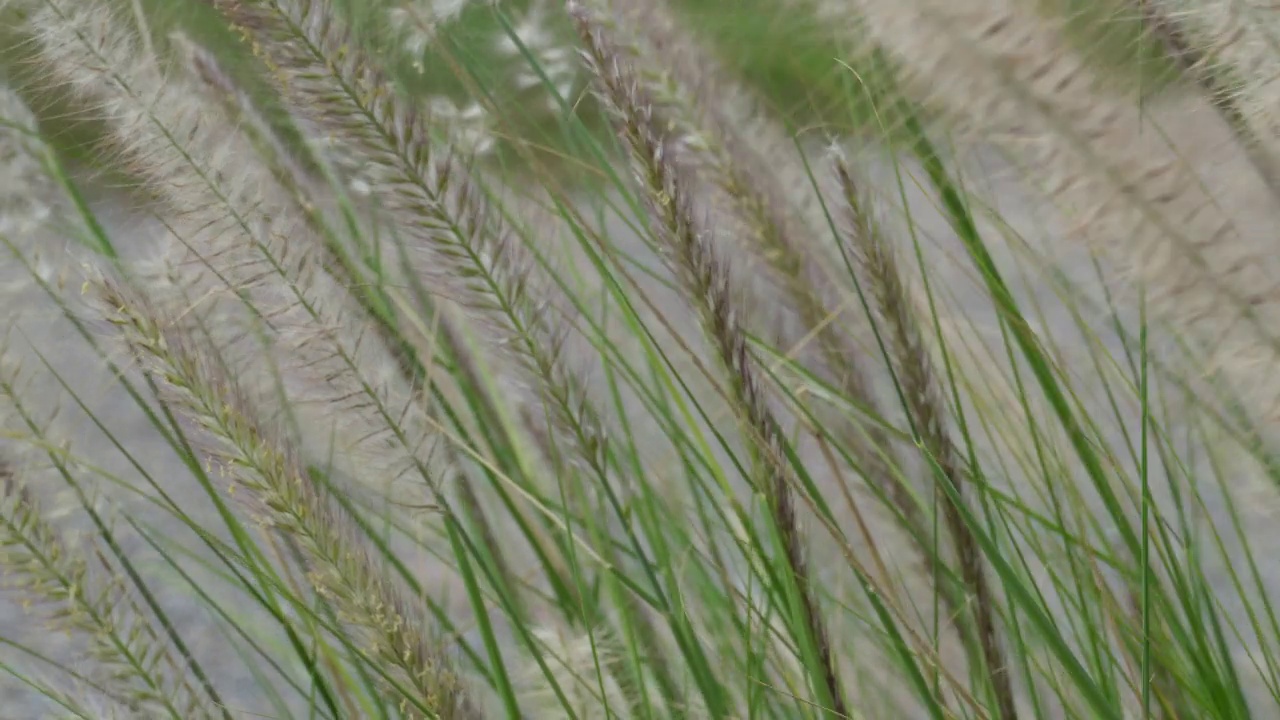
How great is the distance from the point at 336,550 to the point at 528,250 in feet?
0.71

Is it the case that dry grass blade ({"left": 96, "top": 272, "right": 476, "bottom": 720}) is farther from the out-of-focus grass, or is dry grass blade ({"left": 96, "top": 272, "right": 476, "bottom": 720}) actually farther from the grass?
the out-of-focus grass

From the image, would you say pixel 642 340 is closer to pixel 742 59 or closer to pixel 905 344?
pixel 905 344

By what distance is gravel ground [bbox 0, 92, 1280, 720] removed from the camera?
0.53 metres

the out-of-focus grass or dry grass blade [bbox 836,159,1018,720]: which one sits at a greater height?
the out-of-focus grass

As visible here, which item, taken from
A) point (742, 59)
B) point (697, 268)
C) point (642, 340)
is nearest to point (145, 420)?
point (742, 59)

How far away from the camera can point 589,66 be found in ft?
1.17

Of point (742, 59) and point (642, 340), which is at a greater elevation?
point (742, 59)

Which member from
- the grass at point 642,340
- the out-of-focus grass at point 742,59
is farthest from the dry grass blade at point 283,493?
the out-of-focus grass at point 742,59

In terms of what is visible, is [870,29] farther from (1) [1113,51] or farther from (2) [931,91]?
(1) [1113,51]

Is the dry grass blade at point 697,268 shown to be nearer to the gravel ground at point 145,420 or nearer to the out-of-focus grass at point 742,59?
the out-of-focus grass at point 742,59

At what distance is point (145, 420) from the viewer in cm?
122

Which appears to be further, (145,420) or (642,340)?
(145,420)

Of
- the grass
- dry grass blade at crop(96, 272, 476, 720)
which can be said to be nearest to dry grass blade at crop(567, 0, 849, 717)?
the grass

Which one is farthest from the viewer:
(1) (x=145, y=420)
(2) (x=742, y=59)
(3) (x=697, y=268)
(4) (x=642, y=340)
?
(1) (x=145, y=420)
